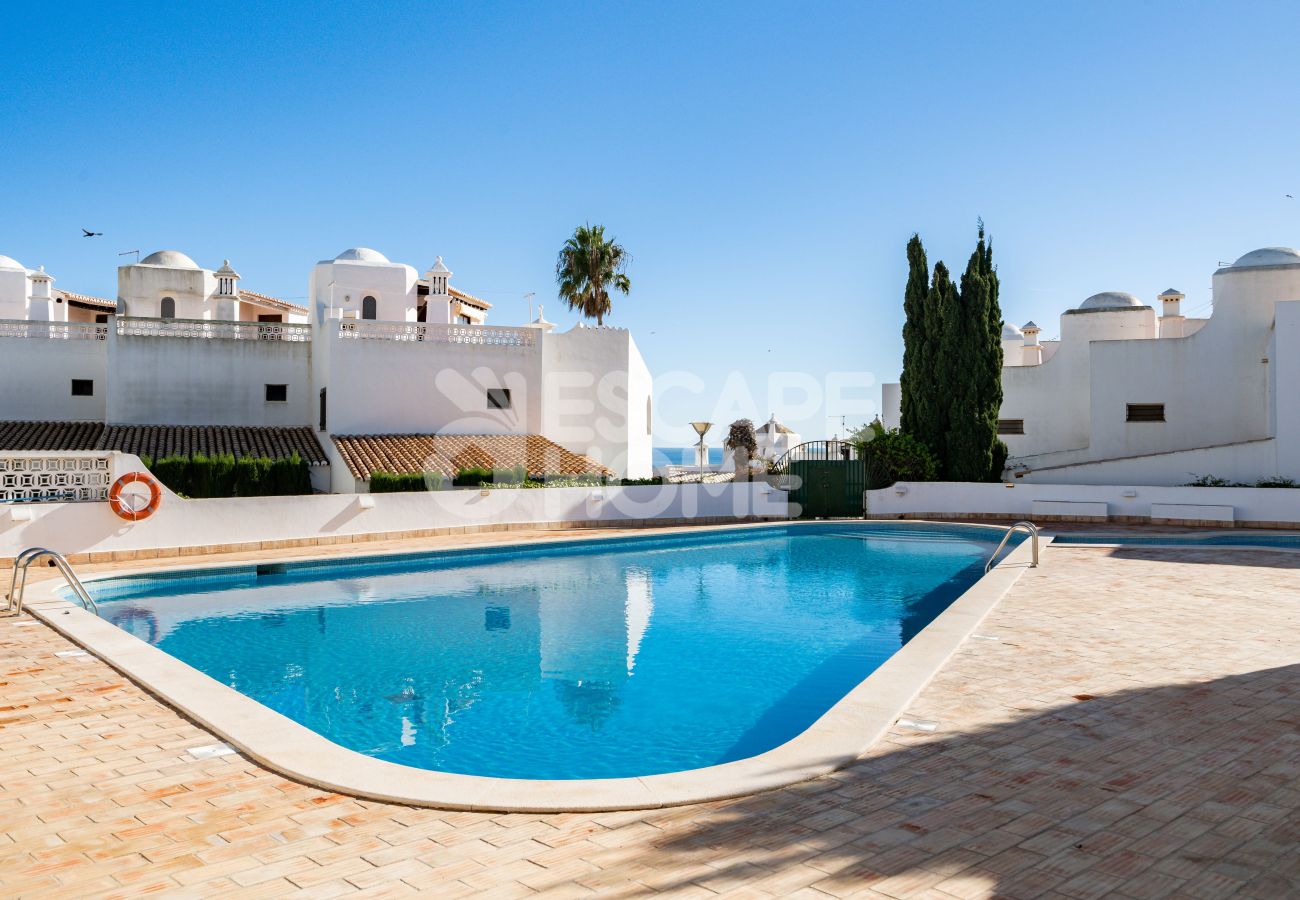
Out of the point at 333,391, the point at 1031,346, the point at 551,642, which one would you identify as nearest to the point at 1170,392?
the point at 1031,346

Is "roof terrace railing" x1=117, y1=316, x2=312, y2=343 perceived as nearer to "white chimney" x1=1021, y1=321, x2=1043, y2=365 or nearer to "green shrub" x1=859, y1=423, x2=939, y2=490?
"green shrub" x1=859, y1=423, x2=939, y2=490

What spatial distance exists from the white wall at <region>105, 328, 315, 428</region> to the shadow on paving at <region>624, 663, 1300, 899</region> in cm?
2517

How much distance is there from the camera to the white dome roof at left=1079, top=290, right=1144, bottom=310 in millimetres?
30781

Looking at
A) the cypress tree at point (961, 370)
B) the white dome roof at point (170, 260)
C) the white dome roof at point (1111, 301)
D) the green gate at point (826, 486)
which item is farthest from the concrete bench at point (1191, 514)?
the white dome roof at point (170, 260)

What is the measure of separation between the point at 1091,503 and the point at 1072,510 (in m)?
0.49

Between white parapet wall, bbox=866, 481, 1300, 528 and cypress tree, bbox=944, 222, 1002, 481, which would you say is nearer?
white parapet wall, bbox=866, 481, 1300, 528

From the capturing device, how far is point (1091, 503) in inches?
892

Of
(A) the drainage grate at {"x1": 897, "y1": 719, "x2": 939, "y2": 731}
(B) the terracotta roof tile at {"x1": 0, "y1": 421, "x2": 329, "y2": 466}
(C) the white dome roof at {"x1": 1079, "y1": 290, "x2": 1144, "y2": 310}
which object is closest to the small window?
(C) the white dome roof at {"x1": 1079, "y1": 290, "x2": 1144, "y2": 310}

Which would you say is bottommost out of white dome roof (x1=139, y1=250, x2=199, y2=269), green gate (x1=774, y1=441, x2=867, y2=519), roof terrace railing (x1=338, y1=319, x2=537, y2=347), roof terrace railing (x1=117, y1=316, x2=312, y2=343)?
green gate (x1=774, y1=441, x2=867, y2=519)

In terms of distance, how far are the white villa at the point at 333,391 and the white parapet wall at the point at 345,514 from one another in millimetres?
2526

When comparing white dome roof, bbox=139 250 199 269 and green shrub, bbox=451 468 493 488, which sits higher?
white dome roof, bbox=139 250 199 269

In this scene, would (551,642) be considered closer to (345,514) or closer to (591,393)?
(345,514)

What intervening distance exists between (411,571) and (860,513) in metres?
13.4

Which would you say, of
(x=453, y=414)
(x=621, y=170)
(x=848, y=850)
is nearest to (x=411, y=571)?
(x=453, y=414)
